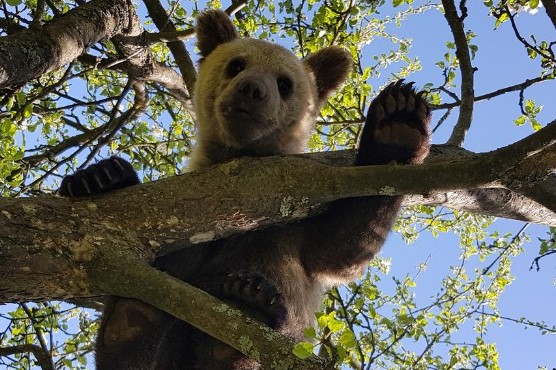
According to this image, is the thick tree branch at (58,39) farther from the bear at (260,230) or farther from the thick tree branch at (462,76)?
the thick tree branch at (462,76)

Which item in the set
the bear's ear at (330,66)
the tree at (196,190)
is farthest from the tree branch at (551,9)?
the bear's ear at (330,66)

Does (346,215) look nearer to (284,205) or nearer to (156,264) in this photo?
(284,205)

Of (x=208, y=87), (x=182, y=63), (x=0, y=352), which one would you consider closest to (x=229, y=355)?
(x=208, y=87)

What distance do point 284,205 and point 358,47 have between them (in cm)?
421

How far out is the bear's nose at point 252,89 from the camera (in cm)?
450

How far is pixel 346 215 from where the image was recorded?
4254mm

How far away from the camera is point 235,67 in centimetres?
518

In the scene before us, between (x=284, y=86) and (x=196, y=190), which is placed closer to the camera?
(x=196, y=190)

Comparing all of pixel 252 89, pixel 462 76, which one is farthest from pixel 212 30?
pixel 462 76

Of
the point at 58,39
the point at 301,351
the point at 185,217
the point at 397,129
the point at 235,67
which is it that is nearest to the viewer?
the point at 301,351

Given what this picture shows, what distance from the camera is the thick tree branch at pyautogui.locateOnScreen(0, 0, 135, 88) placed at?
3719 millimetres

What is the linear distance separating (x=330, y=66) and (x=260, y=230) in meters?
2.13

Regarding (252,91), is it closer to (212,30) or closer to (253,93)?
(253,93)

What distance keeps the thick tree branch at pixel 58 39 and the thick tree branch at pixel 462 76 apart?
8.63 ft
